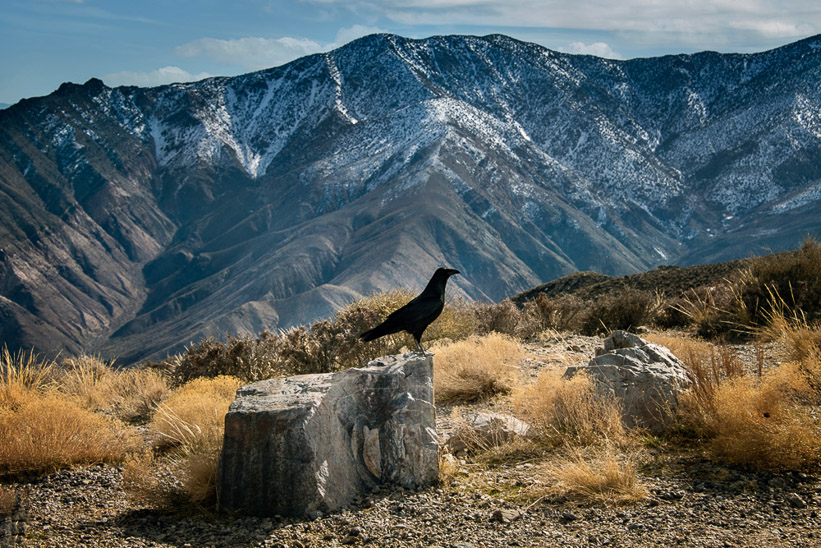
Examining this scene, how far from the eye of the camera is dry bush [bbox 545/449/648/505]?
618 centimetres

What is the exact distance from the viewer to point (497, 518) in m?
6.00

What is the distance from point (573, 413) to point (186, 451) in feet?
13.0

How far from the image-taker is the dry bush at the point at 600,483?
6180 mm

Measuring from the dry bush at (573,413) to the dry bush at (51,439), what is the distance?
14.9ft

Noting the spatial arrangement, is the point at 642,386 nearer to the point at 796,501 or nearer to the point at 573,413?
the point at 573,413

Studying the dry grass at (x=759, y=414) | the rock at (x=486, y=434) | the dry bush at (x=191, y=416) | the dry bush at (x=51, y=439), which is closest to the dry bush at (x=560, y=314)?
the dry grass at (x=759, y=414)

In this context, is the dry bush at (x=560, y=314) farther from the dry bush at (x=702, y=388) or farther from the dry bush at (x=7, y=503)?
the dry bush at (x=7, y=503)

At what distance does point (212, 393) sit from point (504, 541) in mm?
4376

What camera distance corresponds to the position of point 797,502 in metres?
5.85

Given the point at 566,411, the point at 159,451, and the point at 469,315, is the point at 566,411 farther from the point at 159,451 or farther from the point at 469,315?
the point at 469,315

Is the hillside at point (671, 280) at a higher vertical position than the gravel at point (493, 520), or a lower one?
higher

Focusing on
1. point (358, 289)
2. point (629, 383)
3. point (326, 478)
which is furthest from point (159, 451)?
point (358, 289)

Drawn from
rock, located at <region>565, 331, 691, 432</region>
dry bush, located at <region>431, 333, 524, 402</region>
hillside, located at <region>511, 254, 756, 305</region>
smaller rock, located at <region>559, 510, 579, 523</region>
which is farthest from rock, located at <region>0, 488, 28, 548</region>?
hillside, located at <region>511, 254, 756, 305</region>

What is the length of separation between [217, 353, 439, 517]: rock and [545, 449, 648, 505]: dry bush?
1.20 metres
